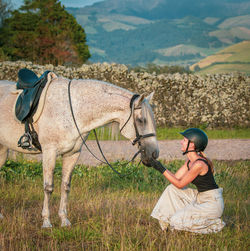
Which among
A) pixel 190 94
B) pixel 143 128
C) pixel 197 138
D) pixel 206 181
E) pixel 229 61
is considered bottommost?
pixel 229 61

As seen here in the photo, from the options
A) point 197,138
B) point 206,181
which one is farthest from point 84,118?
point 206,181

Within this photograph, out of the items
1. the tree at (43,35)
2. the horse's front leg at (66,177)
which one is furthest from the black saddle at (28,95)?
the tree at (43,35)

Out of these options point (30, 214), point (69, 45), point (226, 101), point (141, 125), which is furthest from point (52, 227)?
point (69, 45)

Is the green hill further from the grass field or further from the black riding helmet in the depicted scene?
the black riding helmet

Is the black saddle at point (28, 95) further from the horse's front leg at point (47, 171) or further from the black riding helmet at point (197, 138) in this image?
the black riding helmet at point (197, 138)

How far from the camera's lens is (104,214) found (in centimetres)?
529

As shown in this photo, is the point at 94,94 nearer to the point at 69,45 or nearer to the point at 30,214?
the point at 30,214

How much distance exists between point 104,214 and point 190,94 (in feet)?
39.2

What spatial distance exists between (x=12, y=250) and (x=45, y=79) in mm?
2169

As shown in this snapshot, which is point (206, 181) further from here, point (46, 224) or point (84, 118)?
point (46, 224)

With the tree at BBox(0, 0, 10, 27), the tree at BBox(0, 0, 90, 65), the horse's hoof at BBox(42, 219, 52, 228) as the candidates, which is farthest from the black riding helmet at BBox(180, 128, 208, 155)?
the tree at BBox(0, 0, 10, 27)

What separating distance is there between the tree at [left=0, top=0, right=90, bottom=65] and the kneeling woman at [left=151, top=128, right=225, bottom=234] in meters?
24.2

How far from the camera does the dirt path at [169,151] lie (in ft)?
33.3

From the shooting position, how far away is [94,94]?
4672 mm
